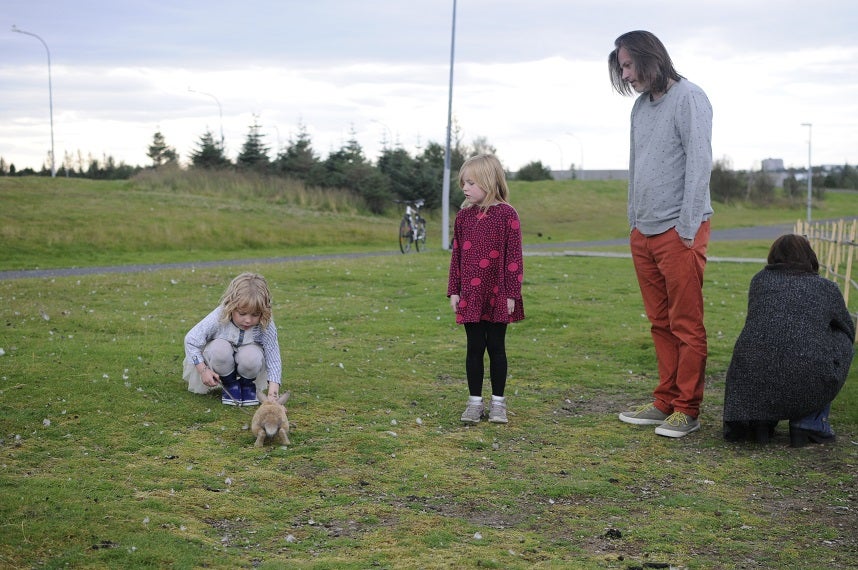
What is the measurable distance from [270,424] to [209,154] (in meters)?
37.6

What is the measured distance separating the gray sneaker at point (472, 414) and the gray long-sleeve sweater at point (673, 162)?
167cm

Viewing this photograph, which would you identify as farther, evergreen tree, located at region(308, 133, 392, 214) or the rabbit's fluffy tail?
evergreen tree, located at region(308, 133, 392, 214)

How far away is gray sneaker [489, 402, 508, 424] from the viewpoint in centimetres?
640

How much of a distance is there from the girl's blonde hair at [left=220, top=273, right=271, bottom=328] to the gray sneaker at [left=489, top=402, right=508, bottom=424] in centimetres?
173

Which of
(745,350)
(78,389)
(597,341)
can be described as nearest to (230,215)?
(597,341)

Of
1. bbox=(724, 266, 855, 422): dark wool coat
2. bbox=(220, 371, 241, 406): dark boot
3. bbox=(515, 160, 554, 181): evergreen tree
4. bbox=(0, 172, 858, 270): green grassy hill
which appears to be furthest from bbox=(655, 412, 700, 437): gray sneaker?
bbox=(515, 160, 554, 181): evergreen tree

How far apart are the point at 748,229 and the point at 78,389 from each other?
3893cm

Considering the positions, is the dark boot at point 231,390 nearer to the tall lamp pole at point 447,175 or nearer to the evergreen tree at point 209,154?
the tall lamp pole at point 447,175

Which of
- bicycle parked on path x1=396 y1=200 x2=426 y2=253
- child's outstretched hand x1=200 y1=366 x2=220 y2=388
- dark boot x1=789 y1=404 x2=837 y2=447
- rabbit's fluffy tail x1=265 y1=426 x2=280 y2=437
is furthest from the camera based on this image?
bicycle parked on path x1=396 y1=200 x2=426 y2=253

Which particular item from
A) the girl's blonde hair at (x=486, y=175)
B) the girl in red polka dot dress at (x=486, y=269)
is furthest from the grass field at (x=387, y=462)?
the girl's blonde hair at (x=486, y=175)

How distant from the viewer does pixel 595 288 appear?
1496 centimetres

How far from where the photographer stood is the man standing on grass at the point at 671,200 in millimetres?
5992

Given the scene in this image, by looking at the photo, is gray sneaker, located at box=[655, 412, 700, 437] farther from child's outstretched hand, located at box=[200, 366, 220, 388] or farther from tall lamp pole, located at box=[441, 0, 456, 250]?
tall lamp pole, located at box=[441, 0, 456, 250]

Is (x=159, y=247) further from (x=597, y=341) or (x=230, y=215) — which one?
(x=597, y=341)
